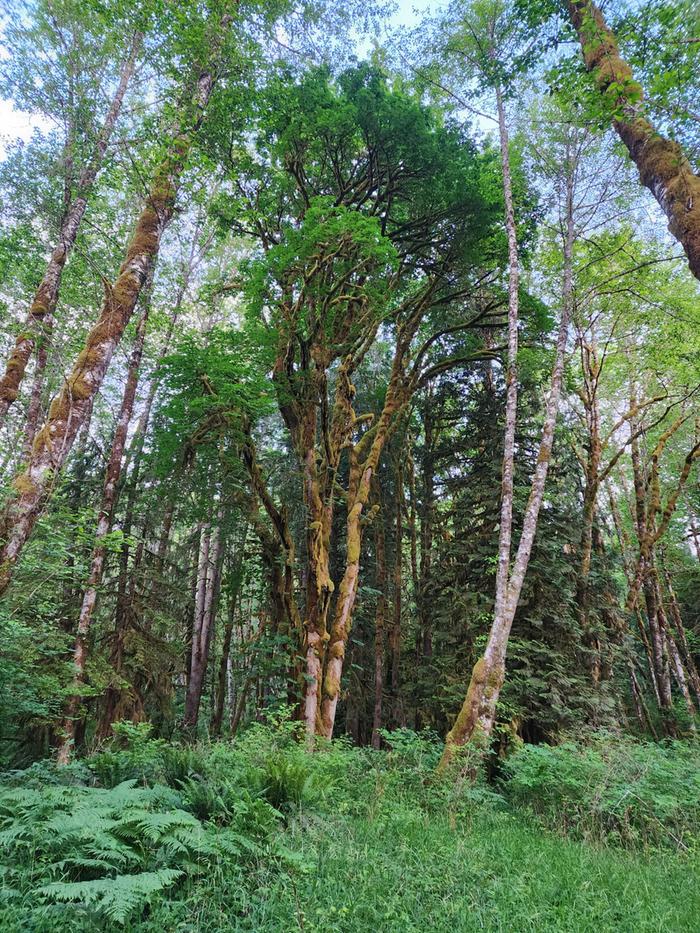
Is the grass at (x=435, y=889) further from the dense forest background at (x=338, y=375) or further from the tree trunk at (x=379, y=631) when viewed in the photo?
the tree trunk at (x=379, y=631)

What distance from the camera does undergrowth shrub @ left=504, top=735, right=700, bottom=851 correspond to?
5.03 metres

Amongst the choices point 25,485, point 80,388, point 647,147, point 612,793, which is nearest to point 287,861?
point 25,485

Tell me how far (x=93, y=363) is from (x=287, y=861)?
16.3 feet

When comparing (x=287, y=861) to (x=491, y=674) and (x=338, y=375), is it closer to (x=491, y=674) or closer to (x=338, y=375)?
(x=491, y=674)

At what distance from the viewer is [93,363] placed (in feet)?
17.5

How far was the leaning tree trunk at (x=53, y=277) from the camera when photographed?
6.84 meters

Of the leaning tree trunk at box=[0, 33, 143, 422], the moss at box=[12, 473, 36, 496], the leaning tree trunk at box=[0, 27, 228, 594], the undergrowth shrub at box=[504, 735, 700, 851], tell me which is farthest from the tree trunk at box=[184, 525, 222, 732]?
the undergrowth shrub at box=[504, 735, 700, 851]

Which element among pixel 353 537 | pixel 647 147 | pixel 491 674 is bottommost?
pixel 491 674

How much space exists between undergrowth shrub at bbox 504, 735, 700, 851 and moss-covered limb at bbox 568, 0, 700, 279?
5.41 m

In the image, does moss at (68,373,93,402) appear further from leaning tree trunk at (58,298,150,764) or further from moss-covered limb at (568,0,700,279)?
moss-covered limb at (568,0,700,279)

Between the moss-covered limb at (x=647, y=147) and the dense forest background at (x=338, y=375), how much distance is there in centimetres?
6

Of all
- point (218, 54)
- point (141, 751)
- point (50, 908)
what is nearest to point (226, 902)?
point (50, 908)

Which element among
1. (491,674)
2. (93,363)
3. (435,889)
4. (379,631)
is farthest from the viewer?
(379,631)

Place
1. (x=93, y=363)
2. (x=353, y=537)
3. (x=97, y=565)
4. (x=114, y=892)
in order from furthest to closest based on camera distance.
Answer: (x=353, y=537) → (x=97, y=565) → (x=93, y=363) → (x=114, y=892)
